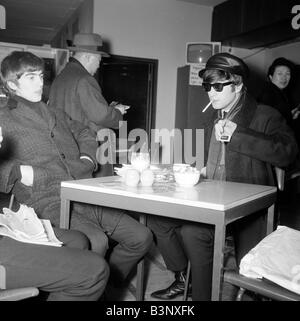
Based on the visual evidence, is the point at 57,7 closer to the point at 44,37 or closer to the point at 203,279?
the point at 44,37

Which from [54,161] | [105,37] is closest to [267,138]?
[54,161]

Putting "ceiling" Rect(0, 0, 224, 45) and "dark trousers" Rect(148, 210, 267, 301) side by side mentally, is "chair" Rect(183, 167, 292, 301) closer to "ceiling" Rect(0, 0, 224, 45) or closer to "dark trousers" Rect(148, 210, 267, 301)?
"dark trousers" Rect(148, 210, 267, 301)

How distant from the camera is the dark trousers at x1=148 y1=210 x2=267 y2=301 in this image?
5.87 feet

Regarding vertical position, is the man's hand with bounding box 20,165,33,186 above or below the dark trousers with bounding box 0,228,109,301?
above

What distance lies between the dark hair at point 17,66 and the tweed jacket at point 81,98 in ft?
2.91

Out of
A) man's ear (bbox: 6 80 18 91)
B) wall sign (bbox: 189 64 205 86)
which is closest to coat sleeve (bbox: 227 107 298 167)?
man's ear (bbox: 6 80 18 91)

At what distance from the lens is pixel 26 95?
1893 millimetres

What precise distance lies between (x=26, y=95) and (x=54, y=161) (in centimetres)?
36

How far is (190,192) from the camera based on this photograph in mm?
1556

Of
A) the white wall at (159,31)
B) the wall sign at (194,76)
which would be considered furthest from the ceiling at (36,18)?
the wall sign at (194,76)

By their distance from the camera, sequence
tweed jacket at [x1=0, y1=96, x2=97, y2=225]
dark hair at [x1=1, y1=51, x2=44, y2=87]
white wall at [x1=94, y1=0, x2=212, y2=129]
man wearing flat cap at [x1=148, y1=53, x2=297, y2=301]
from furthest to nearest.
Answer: white wall at [x1=94, y1=0, x2=212, y2=129] < man wearing flat cap at [x1=148, y1=53, x2=297, y2=301] < dark hair at [x1=1, y1=51, x2=44, y2=87] < tweed jacket at [x1=0, y1=96, x2=97, y2=225]

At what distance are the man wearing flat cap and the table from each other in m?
0.27

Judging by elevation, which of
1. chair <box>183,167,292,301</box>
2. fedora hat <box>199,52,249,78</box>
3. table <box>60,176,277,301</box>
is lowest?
chair <box>183,167,292,301</box>

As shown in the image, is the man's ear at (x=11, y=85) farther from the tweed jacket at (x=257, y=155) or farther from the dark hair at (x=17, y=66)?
the tweed jacket at (x=257, y=155)
